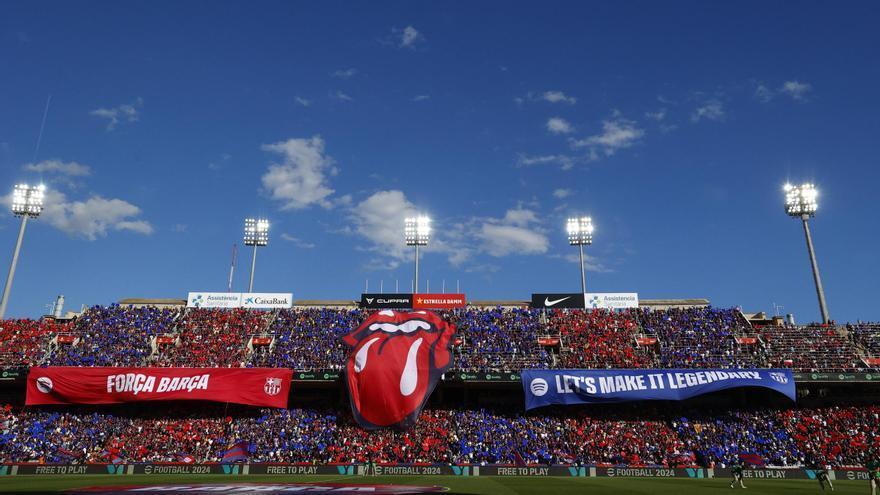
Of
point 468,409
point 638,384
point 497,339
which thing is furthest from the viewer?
point 497,339

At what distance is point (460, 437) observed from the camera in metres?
41.3

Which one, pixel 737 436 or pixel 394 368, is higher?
pixel 394 368

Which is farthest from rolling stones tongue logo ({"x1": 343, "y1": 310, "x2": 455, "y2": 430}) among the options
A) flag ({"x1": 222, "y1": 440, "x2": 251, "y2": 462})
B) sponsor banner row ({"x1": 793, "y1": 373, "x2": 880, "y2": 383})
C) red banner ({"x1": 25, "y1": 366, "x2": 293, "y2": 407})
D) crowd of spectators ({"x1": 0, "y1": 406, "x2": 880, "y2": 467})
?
sponsor banner row ({"x1": 793, "y1": 373, "x2": 880, "y2": 383})

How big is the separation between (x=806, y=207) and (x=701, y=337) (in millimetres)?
24641

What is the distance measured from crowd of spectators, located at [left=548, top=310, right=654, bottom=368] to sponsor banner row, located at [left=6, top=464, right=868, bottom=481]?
12.1m

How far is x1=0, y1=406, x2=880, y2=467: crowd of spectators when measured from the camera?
127ft

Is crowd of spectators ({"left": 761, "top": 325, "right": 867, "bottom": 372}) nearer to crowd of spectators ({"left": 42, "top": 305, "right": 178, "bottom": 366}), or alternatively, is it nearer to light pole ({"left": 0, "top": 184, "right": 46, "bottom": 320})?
crowd of spectators ({"left": 42, "top": 305, "right": 178, "bottom": 366})

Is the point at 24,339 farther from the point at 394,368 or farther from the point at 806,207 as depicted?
the point at 806,207

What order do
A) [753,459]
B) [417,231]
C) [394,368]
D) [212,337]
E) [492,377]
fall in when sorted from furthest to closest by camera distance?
[417,231]
[212,337]
[492,377]
[394,368]
[753,459]

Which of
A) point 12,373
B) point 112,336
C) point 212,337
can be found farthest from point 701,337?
point 12,373

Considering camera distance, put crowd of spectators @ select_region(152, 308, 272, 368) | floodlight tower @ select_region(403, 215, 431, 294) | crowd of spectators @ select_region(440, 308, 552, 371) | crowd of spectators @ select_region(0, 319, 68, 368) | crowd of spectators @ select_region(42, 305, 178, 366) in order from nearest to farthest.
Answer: crowd of spectators @ select_region(440, 308, 552, 371) → crowd of spectators @ select_region(0, 319, 68, 368) → crowd of spectators @ select_region(42, 305, 178, 366) → crowd of spectators @ select_region(152, 308, 272, 368) → floodlight tower @ select_region(403, 215, 431, 294)

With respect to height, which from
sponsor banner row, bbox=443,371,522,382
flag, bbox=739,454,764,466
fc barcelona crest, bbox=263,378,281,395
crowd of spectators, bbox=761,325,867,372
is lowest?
flag, bbox=739,454,764,466

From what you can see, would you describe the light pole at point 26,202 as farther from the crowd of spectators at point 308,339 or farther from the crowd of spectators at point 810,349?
the crowd of spectators at point 810,349

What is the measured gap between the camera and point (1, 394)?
48219mm
